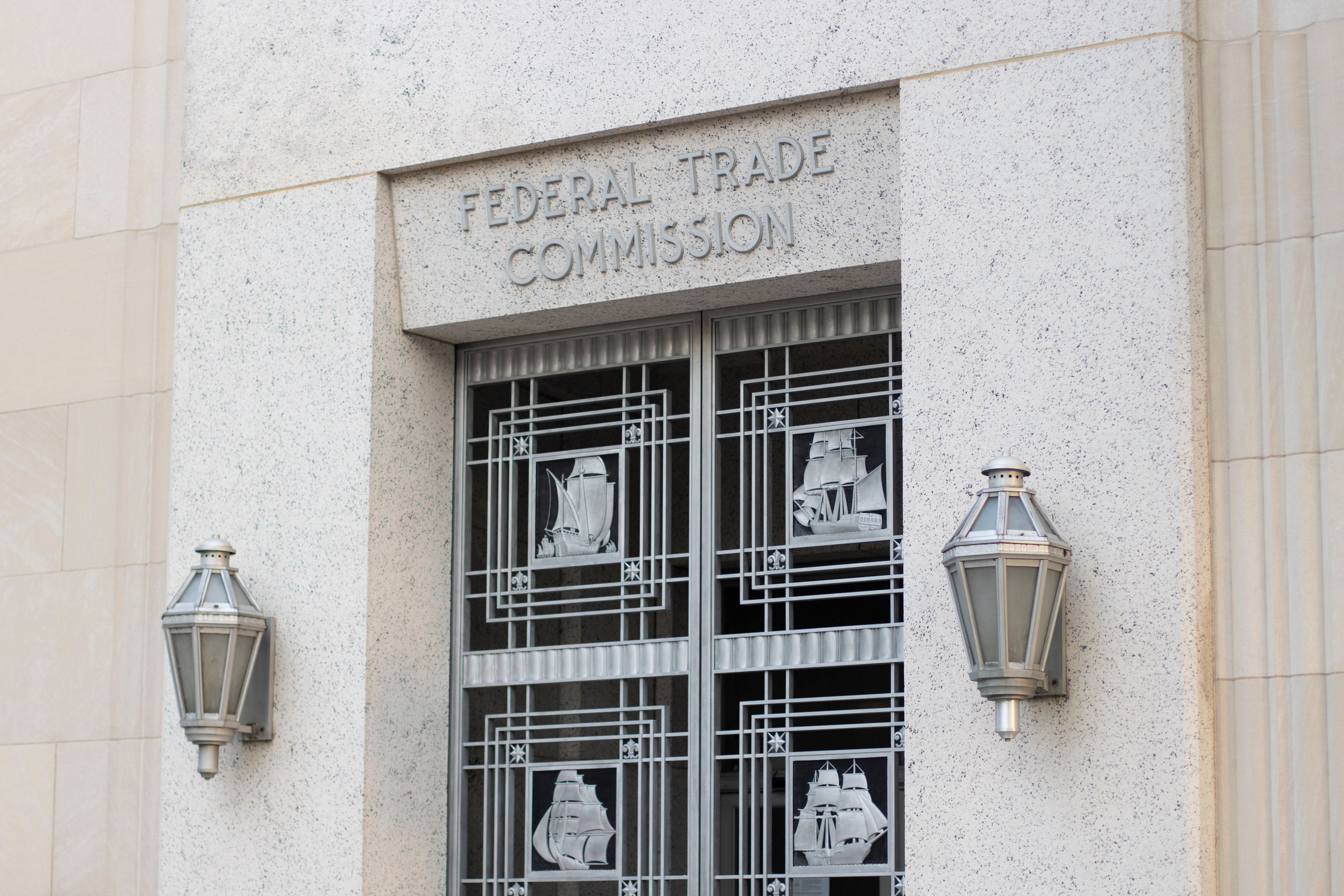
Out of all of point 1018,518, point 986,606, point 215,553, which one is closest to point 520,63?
point 215,553

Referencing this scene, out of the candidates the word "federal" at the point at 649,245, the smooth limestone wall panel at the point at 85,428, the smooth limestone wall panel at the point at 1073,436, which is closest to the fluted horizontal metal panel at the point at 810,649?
the smooth limestone wall panel at the point at 1073,436

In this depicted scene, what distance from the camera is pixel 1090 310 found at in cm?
584

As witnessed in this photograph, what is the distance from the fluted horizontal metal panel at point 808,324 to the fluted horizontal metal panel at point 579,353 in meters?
0.19

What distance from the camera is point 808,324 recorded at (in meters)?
6.95

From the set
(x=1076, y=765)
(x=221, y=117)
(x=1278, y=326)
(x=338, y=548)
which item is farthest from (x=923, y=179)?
(x=221, y=117)

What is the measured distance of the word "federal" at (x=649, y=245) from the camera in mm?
6691

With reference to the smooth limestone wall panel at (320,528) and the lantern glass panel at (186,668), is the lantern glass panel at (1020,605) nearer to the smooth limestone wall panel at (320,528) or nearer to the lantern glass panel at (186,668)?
the smooth limestone wall panel at (320,528)

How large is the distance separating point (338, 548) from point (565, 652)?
99 cm

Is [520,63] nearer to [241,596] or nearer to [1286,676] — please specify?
[241,596]

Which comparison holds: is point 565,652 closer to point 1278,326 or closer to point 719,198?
point 719,198

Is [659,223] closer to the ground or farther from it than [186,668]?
farther from it

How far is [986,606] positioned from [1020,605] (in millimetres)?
101

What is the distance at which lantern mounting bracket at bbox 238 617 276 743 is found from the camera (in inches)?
278

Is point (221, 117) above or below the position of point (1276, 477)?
above
